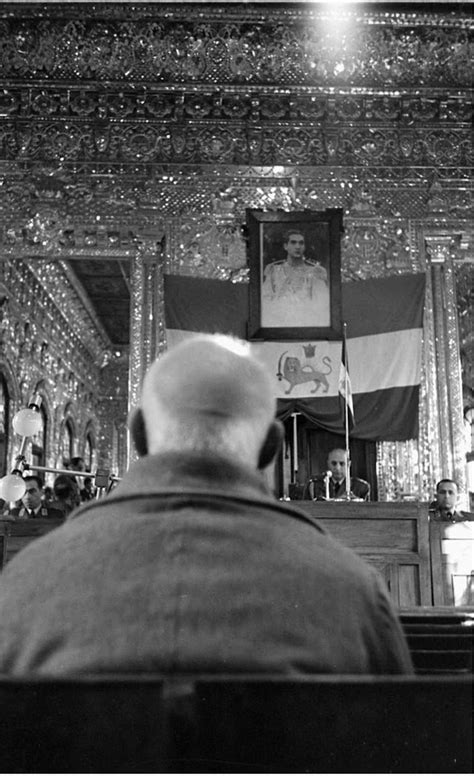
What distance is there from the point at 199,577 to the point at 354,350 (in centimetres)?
664

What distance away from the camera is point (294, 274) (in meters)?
7.71

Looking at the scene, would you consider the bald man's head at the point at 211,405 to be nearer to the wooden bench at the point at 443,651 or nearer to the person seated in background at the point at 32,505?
the wooden bench at the point at 443,651

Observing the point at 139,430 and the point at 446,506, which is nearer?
the point at 139,430

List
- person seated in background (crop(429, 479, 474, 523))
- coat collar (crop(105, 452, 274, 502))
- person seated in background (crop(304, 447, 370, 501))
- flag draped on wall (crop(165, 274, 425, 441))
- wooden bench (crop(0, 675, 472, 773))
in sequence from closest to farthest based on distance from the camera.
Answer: wooden bench (crop(0, 675, 472, 773)), coat collar (crop(105, 452, 274, 502)), person seated in background (crop(429, 479, 474, 523)), person seated in background (crop(304, 447, 370, 501)), flag draped on wall (crop(165, 274, 425, 441))

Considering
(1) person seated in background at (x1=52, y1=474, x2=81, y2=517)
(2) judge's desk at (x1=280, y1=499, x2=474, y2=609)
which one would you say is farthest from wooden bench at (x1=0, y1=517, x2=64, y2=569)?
Answer: (2) judge's desk at (x1=280, y1=499, x2=474, y2=609)

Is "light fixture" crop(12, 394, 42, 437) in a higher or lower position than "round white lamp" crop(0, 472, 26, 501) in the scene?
higher

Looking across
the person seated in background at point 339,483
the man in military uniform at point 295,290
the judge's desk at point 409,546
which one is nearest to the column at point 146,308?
the man in military uniform at point 295,290

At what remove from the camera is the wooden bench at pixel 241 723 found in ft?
2.50

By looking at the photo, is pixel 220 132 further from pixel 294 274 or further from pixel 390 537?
pixel 390 537

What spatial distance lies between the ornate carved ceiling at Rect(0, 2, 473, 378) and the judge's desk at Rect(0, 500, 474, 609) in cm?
363

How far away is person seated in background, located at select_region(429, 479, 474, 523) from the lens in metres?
6.22

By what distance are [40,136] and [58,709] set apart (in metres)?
8.07

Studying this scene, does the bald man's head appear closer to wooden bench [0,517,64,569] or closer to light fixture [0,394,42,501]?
wooden bench [0,517,64,569]

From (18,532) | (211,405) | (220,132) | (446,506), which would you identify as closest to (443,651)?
(211,405)
